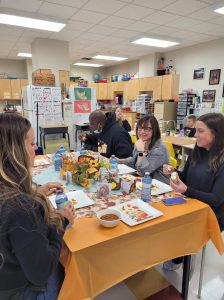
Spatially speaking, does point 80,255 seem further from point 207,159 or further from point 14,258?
point 207,159

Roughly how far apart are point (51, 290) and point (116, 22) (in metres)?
4.27

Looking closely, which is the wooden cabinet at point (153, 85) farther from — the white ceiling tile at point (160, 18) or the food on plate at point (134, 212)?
the food on plate at point (134, 212)

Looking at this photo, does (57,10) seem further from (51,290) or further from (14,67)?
(14,67)

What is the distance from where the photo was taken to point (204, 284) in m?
1.70

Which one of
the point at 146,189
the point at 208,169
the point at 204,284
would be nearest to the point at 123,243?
the point at 146,189

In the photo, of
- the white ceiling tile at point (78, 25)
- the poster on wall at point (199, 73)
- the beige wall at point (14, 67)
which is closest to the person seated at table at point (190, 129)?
the poster on wall at point (199, 73)

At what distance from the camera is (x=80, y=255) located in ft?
3.28

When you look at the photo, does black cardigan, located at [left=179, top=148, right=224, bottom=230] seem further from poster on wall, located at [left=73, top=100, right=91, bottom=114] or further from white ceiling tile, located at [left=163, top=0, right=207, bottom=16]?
poster on wall, located at [left=73, top=100, right=91, bottom=114]

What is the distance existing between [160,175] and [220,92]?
4160mm

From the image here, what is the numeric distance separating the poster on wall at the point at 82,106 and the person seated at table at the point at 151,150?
3.46 metres

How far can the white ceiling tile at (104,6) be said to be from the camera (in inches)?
127

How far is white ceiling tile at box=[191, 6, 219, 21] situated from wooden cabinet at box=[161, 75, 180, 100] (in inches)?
88.0

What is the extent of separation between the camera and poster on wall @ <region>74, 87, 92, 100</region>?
5.30 meters

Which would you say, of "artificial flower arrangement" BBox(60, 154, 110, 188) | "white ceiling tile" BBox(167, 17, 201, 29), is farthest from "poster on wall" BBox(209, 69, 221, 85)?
"artificial flower arrangement" BBox(60, 154, 110, 188)
